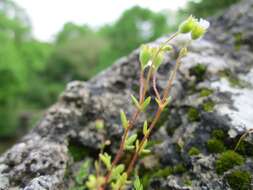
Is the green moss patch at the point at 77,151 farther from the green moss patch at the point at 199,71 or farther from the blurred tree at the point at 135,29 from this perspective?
the blurred tree at the point at 135,29

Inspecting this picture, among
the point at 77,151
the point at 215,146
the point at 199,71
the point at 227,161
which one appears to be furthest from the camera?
the point at 199,71

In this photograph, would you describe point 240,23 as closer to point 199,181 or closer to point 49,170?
point 199,181

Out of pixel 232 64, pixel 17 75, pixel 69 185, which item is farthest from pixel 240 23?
pixel 17 75

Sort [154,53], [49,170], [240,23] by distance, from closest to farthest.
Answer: [154,53] < [49,170] < [240,23]

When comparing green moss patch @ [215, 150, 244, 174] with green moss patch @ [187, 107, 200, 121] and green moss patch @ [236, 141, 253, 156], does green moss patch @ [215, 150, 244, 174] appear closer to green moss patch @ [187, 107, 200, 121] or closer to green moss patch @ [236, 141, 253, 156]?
green moss patch @ [236, 141, 253, 156]

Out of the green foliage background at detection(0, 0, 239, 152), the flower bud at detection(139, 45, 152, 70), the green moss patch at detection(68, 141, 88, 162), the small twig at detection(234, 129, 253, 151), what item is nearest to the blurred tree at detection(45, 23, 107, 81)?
the green foliage background at detection(0, 0, 239, 152)

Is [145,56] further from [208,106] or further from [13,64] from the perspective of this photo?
[13,64]

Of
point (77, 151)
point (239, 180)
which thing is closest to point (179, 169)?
point (239, 180)
